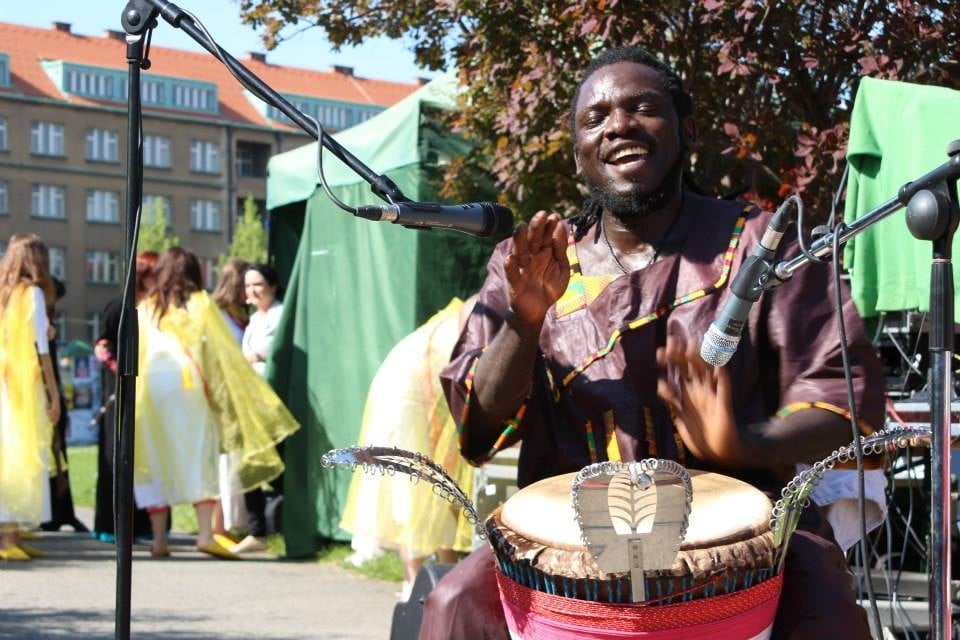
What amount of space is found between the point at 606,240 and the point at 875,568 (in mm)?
3008

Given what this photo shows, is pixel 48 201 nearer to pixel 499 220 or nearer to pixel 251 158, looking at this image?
pixel 251 158

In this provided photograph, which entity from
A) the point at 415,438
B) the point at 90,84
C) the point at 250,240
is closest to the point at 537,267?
the point at 415,438

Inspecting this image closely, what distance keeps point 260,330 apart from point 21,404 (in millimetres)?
1828

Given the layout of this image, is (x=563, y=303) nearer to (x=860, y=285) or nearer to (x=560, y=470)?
(x=560, y=470)

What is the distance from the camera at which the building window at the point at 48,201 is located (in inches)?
2331

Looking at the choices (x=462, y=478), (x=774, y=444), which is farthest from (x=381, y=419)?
(x=774, y=444)

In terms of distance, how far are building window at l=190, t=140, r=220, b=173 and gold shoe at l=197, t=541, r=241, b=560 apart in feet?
187

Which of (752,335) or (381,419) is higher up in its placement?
(752,335)

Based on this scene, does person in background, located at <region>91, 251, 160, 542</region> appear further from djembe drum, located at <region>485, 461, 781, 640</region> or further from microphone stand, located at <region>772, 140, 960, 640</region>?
microphone stand, located at <region>772, 140, 960, 640</region>

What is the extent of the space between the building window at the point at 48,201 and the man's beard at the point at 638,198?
193ft

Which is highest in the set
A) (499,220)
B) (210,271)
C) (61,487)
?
(210,271)

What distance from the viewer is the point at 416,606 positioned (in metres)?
3.34

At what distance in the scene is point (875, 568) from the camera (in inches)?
231

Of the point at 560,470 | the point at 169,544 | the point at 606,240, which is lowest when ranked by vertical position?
the point at 169,544
